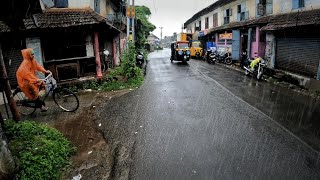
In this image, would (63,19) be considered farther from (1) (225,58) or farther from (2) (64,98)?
(1) (225,58)

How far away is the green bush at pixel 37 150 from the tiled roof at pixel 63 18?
7.74 meters

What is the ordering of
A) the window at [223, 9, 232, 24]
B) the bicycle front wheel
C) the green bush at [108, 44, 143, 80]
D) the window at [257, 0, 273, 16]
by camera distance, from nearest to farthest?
1. the bicycle front wheel
2. the green bush at [108, 44, 143, 80]
3. the window at [257, 0, 273, 16]
4. the window at [223, 9, 232, 24]

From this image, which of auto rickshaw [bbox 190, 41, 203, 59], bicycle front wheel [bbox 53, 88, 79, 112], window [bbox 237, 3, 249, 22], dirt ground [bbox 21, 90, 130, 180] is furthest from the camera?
auto rickshaw [bbox 190, 41, 203, 59]

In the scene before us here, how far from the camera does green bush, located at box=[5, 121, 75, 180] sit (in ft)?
14.5

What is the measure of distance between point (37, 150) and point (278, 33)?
53.9ft

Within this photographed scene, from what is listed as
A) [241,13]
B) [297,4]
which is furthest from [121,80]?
[241,13]

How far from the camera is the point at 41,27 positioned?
1199 centimetres

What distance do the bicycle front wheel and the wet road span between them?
5.35 ft

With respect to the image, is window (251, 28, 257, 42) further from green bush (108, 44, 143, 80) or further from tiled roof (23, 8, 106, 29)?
tiled roof (23, 8, 106, 29)

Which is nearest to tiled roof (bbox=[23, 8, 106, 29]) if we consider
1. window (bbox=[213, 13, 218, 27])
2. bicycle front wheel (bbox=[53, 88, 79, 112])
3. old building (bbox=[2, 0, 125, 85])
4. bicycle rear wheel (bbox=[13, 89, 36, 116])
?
old building (bbox=[2, 0, 125, 85])

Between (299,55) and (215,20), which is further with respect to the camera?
(215,20)

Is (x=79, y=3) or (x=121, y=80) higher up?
(x=79, y=3)

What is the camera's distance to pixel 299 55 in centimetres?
1471

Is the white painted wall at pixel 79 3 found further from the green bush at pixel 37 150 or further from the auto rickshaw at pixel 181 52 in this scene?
the auto rickshaw at pixel 181 52
